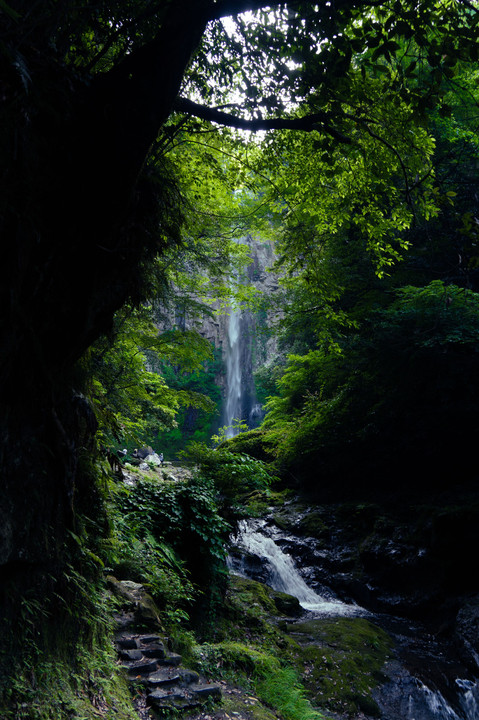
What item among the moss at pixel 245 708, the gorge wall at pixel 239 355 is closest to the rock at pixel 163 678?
the moss at pixel 245 708

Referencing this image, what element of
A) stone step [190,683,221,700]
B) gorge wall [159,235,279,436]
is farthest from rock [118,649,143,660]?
gorge wall [159,235,279,436]

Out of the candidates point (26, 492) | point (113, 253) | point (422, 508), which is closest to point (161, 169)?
point (113, 253)

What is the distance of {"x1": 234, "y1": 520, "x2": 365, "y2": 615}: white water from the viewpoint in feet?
29.5

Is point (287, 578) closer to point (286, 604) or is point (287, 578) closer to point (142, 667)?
point (286, 604)

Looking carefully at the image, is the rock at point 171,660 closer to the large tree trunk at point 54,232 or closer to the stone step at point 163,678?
the stone step at point 163,678

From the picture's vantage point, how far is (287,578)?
993 cm

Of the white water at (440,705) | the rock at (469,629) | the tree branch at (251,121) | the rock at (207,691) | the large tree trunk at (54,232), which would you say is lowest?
the white water at (440,705)

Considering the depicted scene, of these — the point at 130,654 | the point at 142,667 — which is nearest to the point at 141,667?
the point at 142,667

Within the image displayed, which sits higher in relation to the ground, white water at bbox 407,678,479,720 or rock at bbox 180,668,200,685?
rock at bbox 180,668,200,685

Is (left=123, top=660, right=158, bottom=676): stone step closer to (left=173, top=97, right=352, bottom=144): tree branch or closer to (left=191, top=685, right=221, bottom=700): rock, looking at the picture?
(left=191, top=685, right=221, bottom=700): rock

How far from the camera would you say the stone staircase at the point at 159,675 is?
11.7ft

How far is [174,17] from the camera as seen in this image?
2.76 metres

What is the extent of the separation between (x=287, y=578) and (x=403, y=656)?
3.44 meters

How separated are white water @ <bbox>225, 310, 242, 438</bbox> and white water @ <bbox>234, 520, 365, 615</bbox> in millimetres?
25578
